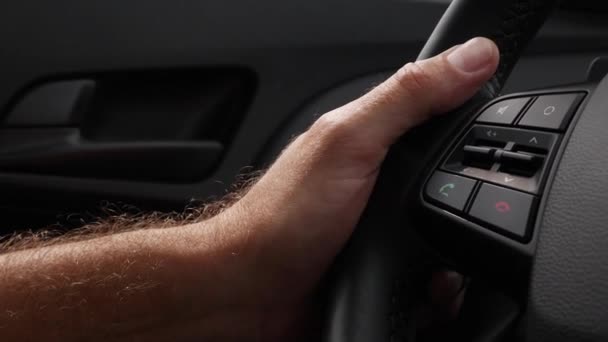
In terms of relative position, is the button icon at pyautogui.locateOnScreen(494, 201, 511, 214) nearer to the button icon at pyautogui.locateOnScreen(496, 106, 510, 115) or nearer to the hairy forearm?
the button icon at pyautogui.locateOnScreen(496, 106, 510, 115)

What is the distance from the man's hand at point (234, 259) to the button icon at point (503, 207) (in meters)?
0.12

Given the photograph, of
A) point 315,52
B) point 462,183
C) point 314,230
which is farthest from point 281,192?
point 315,52

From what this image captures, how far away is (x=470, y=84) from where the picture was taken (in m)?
0.57

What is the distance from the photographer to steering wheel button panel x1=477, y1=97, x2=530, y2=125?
52cm

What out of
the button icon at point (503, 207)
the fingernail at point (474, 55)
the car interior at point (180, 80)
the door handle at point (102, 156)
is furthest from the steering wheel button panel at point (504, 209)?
the door handle at point (102, 156)

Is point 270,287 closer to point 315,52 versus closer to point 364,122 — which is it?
point 364,122

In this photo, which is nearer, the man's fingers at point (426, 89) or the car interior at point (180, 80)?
the man's fingers at point (426, 89)

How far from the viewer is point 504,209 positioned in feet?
1.53

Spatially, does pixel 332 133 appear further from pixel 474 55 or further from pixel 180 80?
pixel 180 80

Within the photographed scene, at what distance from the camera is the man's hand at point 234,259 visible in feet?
1.98

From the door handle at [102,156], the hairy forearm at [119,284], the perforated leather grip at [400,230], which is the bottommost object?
the door handle at [102,156]

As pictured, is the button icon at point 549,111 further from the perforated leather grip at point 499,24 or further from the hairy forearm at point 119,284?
the hairy forearm at point 119,284

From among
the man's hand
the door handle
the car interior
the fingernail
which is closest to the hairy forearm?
the man's hand

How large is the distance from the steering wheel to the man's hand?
0.03 meters
